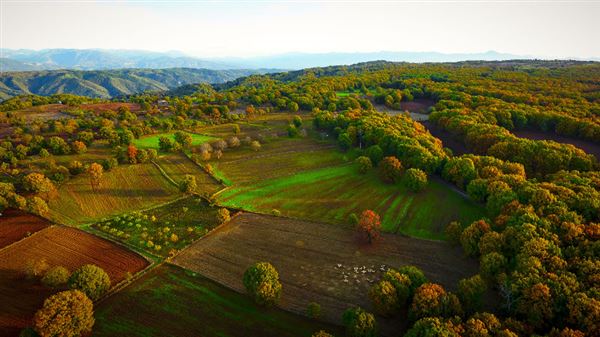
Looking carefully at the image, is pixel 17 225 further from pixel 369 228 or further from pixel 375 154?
pixel 375 154

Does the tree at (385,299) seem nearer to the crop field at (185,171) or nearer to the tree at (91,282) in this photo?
the tree at (91,282)

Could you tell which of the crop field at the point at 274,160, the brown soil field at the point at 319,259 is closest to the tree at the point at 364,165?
the crop field at the point at 274,160

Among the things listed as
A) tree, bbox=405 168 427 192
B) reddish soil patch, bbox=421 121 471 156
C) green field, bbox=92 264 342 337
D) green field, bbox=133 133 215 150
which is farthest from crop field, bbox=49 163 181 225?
reddish soil patch, bbox=421 121 471 156

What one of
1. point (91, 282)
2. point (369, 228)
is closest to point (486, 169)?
point (369, 228)

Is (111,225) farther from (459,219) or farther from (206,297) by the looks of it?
(459,219)

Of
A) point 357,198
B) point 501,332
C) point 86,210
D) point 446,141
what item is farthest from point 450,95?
point 86,210

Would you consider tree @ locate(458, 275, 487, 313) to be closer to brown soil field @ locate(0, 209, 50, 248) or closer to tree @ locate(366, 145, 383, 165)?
tree @ locate(366, 145, 383, 165)
